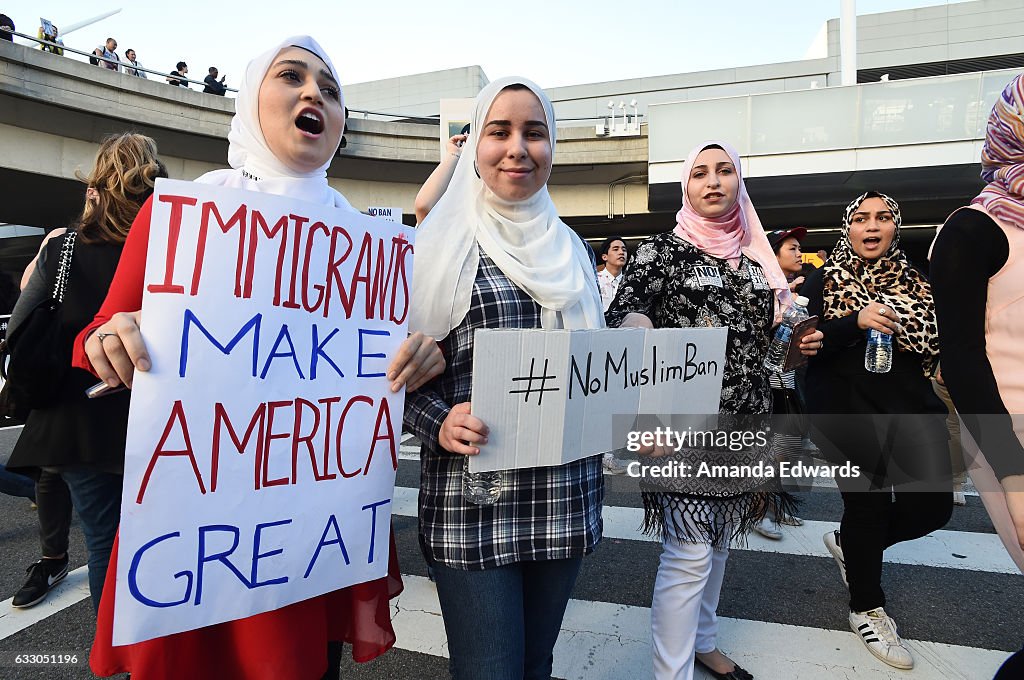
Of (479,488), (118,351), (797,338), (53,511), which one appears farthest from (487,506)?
(53,511)

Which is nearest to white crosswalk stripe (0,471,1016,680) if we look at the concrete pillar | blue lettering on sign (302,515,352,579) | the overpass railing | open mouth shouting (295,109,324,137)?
blue lettering on sign (302,515,352,579)

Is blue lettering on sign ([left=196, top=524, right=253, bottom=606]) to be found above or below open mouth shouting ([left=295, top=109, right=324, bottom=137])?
below

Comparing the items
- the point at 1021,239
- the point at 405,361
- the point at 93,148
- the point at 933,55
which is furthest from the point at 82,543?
the point at 933,55

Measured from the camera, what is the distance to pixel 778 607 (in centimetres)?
300

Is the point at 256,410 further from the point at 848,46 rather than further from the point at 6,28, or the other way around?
the point at 848,46

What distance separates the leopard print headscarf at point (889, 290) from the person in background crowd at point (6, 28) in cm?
1328

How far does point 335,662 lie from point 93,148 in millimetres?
15348

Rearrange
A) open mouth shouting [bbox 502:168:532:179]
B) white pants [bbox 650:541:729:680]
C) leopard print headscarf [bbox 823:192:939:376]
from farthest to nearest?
leopard print headscarf [bbox 823:192:939:376] < white pants [bbox 650:541:729:680] < open mouth shouting [bbox 502:168:532:179]

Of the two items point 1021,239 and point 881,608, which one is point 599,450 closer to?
point 1021,239

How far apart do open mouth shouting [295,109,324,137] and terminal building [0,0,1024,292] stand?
11.0 metres

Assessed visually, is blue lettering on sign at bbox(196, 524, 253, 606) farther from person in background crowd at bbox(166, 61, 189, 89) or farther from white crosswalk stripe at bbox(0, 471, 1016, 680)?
person in background crowd at bbox(166, 61, 189, 89)

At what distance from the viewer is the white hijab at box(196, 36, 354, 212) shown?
1.47 metres

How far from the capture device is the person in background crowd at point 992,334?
147 centimetres

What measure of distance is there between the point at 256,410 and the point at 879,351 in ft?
8.23
